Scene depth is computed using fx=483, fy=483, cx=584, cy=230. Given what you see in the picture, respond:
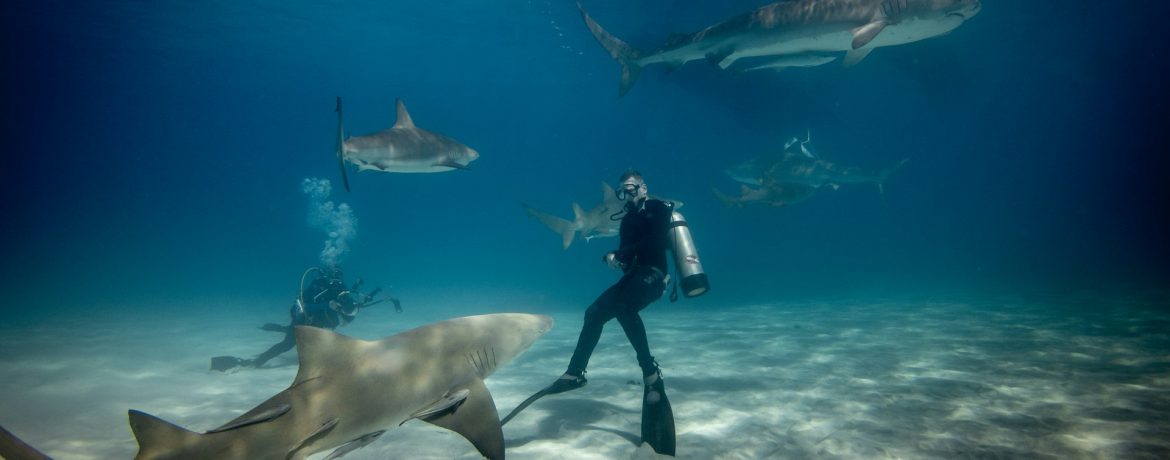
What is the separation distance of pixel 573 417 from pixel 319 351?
9.39ft

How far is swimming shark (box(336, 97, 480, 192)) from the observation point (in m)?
5.94

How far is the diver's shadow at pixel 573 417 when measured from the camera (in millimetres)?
4316

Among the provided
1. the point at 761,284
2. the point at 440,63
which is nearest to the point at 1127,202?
the point at 761,284

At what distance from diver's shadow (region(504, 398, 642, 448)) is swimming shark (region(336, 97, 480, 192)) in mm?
3358

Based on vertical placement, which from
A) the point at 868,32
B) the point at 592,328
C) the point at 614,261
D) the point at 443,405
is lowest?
the point at 443,405

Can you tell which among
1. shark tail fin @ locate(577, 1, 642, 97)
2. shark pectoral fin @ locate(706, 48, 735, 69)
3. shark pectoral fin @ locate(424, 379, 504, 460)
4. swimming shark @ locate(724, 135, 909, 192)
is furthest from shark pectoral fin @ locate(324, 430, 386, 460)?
swimming shark @ locate(724, 135, 909, 192)

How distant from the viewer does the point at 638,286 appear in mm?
4398

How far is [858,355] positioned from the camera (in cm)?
789

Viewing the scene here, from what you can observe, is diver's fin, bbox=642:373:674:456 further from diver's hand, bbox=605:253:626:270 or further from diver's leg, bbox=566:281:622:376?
diver's hand, bbox=605:253:626:270

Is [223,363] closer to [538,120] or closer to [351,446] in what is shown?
[351,446]

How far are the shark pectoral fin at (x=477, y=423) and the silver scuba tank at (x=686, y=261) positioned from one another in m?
2.15

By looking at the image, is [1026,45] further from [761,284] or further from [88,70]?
[88,70]

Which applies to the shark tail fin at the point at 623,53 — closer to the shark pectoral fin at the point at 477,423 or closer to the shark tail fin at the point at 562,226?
the shark tail fin at the point at 562,226

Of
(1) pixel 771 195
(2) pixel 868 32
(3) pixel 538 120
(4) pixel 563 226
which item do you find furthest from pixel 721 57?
(3) pixel 538 120
